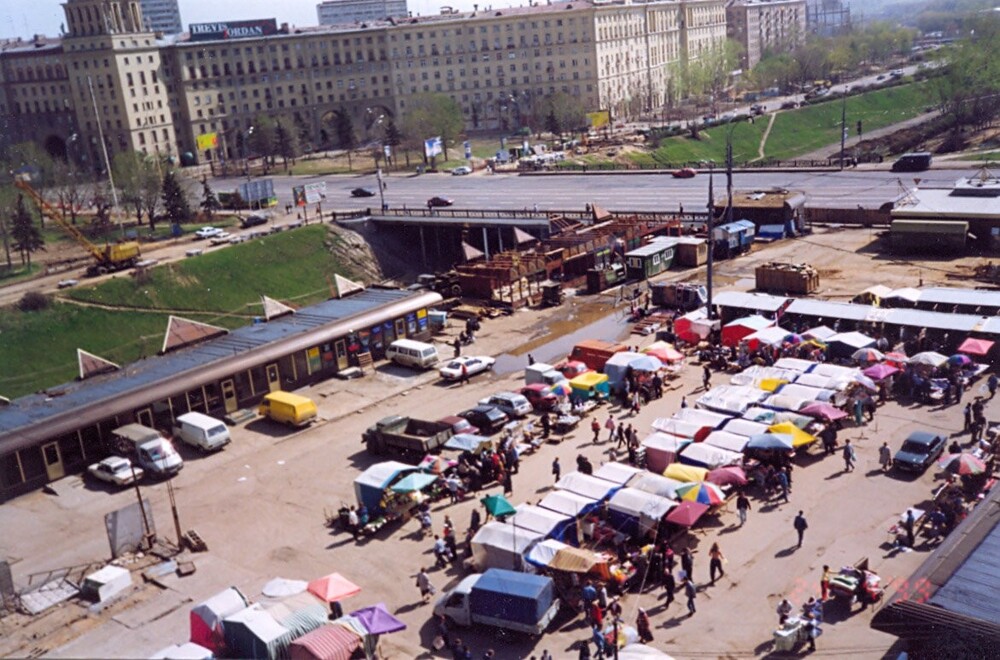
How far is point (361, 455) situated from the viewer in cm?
3672

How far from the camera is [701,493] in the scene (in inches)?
1090

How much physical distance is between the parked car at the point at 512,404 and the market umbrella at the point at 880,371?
541 inches

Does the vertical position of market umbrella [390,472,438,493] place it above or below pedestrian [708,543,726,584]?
above

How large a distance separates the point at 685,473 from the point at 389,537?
32.1 ft

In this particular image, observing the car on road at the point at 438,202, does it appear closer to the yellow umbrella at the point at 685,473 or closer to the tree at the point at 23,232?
the tree at the point at 23,232

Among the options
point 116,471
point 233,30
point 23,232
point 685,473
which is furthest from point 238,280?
point 233,30

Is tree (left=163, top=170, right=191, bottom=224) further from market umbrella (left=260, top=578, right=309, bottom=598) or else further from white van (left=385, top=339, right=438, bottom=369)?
market umbrella (left=260, top=578, right=309, bottom=598)

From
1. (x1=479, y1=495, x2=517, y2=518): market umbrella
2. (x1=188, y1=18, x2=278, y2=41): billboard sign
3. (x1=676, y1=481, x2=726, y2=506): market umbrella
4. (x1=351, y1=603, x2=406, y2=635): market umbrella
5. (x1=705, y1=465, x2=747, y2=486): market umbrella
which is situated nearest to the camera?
(x1=351, y1=603, x2=406, y2=635): market umbrella

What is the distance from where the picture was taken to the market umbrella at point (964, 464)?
27641mm

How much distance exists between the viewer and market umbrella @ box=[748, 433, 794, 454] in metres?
30.2

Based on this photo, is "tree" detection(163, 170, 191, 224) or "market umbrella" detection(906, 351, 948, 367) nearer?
"market umbrella" detection(906, 351, 948, 367)

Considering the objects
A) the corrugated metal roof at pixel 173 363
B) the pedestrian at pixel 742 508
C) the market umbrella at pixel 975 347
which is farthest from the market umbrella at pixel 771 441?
the corrugated metal roof at pixel 173 363

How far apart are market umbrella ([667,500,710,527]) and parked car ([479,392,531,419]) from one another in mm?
11998

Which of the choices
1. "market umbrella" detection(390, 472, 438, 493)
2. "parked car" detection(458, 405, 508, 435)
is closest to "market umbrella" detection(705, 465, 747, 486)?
"market umbrella" detection(390, 472, 438, 493)
